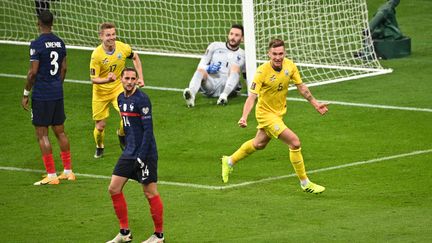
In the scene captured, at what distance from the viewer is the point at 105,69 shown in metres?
18.6

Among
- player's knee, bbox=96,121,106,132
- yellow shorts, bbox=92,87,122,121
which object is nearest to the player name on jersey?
yellow shorts, bbox=92,87,122,121

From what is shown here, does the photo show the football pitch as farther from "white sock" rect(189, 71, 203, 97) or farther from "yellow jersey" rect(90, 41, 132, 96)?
"yellow jersey" rect(90, 41, 132, 96)

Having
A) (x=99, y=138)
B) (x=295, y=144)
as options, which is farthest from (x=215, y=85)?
(x=295, y=144)

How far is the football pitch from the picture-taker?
1451 centimetres

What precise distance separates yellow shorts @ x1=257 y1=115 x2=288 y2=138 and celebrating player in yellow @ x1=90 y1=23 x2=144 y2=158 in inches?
95.6

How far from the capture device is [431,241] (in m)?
13.5

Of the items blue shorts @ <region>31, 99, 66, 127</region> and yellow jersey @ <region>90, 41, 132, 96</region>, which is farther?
yellow jersey @ <region>90, 41, 132, 96</region>

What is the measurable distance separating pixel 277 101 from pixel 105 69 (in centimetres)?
333

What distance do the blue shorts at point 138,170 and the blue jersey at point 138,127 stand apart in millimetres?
59

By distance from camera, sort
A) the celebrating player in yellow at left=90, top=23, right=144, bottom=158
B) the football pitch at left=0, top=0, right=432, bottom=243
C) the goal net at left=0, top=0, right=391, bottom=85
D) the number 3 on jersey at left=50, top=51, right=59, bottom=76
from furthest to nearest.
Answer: the goal net at left=0, top=0, right=391, bottom=85
the celebrating player in yellow at left=90, top=23, right=144, bottom=158
the number 3 on jersey at left=50, top=51, right=59, bottom=76
the football pitch at left=0, top=0, right=432, bottom=243

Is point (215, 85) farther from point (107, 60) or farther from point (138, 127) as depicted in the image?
point (138, 127)

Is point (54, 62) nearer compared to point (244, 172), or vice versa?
point (54, 62)

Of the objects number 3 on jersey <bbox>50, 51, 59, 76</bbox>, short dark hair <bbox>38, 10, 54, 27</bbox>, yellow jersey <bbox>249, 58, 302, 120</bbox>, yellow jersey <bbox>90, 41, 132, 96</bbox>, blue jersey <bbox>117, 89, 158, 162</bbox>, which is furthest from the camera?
yellow jersey <bbox>90, 41, 132, 96</bbox>

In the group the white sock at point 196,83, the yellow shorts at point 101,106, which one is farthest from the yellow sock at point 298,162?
the white sock at point 196,83
